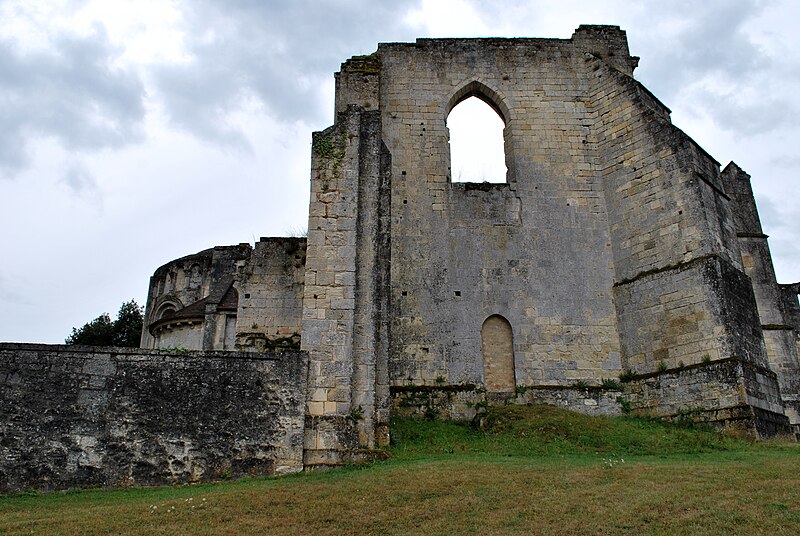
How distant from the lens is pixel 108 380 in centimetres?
1083

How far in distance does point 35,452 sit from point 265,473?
3.32 meters

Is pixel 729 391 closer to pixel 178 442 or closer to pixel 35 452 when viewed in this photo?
pixel 178 442

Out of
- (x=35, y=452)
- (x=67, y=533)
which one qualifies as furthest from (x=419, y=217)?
(x=67, y=533)

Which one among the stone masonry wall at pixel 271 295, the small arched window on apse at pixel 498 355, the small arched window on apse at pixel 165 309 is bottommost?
the small arched window on apse at pixel 498 355

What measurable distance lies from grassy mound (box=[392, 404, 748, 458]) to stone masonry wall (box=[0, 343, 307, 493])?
2.65m

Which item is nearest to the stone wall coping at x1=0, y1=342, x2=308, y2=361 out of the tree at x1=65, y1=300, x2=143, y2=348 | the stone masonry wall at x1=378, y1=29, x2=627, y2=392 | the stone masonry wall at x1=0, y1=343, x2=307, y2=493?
the stone masonry wall at x1=0, y1=343, x2=307, y2=493

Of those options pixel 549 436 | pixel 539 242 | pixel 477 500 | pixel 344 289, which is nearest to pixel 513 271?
pixel 539 242

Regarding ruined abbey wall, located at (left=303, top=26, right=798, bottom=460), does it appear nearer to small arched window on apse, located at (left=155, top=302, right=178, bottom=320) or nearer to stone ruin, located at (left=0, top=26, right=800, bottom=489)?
stone ruin, located at (left=0, top=26, right=800, bottom=489)

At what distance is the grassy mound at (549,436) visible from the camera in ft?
41.0

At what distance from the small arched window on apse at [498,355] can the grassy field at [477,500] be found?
4090 mm

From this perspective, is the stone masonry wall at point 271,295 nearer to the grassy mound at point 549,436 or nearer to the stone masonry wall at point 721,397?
the grassy mound at point 549,436

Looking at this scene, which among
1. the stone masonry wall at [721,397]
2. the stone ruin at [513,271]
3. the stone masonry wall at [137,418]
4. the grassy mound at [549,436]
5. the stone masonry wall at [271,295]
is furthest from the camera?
the stone masonry wall at [271,295]

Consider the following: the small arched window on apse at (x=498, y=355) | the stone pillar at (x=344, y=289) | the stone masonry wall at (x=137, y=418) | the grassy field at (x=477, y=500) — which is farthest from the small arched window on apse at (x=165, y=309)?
the grassy field at (x=477, y=500)

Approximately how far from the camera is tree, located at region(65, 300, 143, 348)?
106 feet
